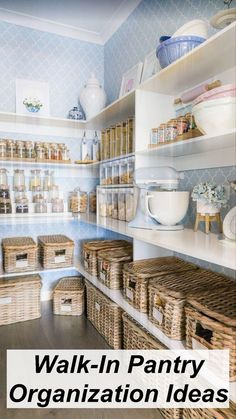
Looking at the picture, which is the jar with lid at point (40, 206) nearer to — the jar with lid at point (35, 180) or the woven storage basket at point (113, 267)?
the jar with lid at point (35, 180)

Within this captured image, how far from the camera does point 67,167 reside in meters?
2.47

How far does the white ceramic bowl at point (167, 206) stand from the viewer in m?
1.30

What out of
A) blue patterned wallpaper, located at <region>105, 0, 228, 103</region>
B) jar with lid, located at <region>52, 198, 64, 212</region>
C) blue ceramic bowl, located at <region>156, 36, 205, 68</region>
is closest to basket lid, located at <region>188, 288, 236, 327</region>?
blue ceramic bowl, located at <region>156, 36, 205, 68</region>

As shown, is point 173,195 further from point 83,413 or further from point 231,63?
point 83,413

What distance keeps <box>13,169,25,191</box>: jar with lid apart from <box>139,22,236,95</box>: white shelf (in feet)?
4.01

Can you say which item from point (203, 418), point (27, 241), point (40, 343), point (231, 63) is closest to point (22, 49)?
point (27, 241)

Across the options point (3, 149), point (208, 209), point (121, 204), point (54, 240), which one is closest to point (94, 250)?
point (121, 204)

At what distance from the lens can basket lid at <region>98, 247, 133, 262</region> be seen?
170cm

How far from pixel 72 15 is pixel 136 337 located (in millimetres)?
2342

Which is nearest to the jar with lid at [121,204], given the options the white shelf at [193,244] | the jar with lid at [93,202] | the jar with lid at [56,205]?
the white shelf at [193,244]

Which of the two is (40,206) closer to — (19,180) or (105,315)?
(19,180)

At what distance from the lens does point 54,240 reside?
2.31 metres

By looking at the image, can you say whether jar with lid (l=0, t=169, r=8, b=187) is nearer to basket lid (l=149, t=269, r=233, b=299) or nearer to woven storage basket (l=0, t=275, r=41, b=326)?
woven storage basket (l=0, t=275, r=41, b=326)

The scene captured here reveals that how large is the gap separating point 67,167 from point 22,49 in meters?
1.00
